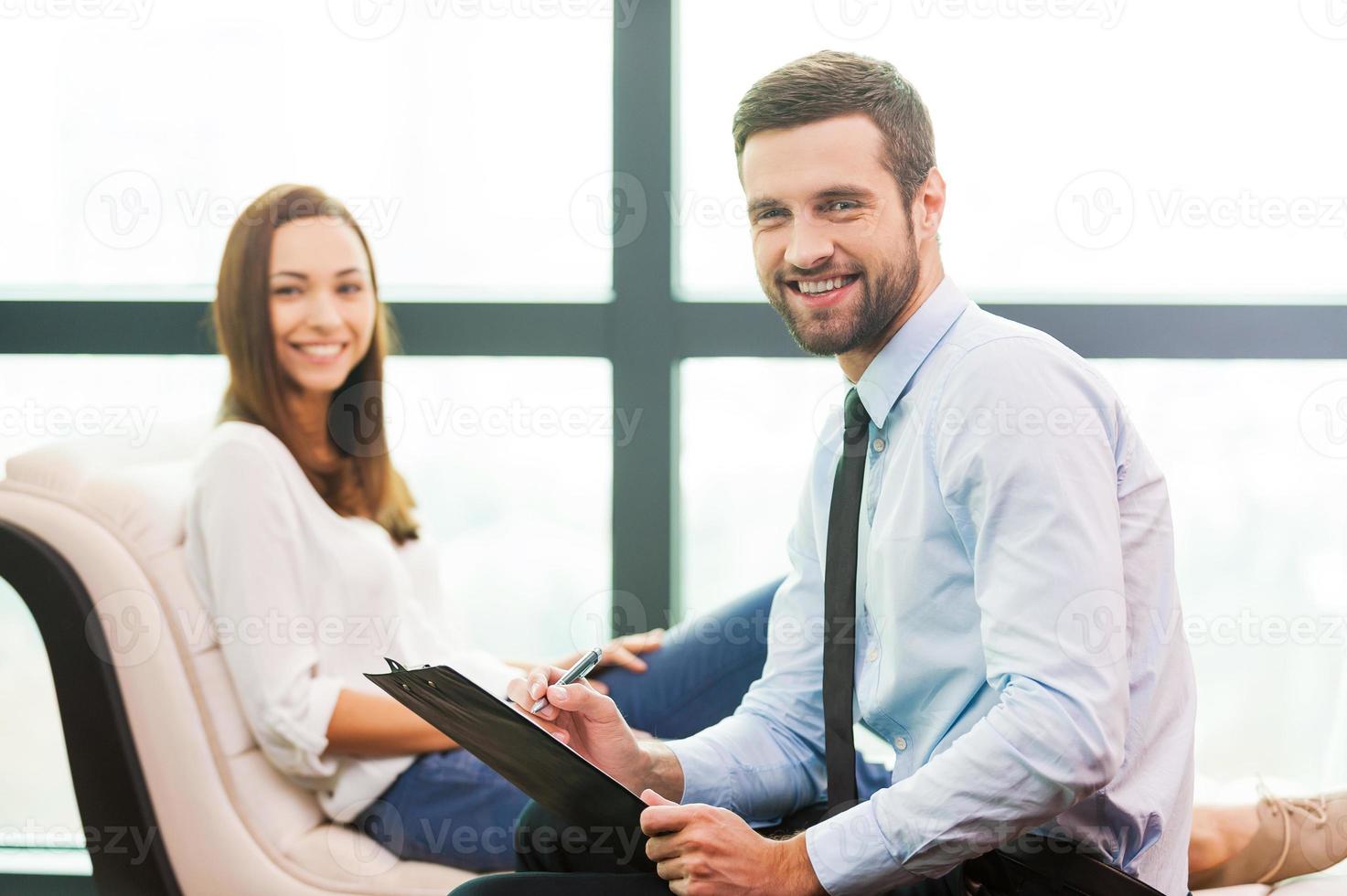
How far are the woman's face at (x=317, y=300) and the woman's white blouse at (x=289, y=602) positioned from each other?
0.59ft

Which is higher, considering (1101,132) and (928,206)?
(1101,132)

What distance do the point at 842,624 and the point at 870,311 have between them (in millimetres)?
369

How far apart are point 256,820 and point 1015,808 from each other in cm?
119

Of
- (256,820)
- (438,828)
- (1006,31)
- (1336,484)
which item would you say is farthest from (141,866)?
(1336,484)

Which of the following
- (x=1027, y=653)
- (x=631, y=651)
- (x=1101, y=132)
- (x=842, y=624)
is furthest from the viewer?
(x=1101, y=132)

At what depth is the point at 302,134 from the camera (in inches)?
89.0

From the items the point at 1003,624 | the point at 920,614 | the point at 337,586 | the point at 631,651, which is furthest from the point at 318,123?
the point at 1003,624

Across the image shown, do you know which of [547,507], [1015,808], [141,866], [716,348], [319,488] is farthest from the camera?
[547,507]

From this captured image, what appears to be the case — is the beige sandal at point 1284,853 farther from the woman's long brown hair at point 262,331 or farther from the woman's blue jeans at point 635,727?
the woman's long brown hair at point 262,331

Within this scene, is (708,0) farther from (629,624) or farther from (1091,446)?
(1091,446)

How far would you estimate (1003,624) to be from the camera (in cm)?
100

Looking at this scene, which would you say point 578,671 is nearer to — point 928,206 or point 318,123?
point 928,206

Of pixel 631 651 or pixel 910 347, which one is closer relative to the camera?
pixel 910 347

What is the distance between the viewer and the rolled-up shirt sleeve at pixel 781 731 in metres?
1.31
